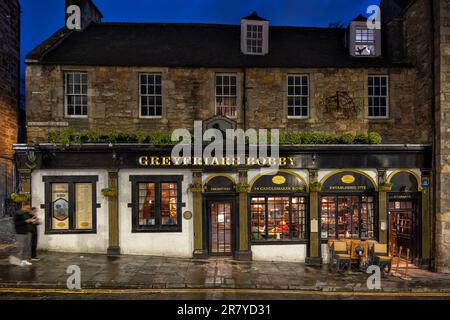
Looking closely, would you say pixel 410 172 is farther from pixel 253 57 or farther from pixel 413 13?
pixel 253 57

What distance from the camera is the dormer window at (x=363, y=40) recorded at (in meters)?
14.1

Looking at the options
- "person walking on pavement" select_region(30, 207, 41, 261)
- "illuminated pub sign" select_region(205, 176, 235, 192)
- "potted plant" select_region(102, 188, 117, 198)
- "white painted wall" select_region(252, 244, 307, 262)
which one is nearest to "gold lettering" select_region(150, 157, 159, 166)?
"potted plant" select_region(102, 188, 117, 198)

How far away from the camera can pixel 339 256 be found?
10.6 meters

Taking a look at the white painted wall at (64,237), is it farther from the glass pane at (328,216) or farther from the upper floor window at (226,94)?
the glass pane at (328,216)

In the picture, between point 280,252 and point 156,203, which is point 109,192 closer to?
point 156,203

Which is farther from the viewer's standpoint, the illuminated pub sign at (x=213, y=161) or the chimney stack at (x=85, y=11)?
the chimney stack at (x=85, y=11)

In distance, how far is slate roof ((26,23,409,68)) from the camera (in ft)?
43.2

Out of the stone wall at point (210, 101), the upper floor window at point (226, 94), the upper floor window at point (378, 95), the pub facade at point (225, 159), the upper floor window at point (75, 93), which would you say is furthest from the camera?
the upper floor window at point (378, 95)

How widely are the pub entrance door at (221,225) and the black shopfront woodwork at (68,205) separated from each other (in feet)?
14.0

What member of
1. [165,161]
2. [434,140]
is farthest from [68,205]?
[434,140]

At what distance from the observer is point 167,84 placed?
13141mm

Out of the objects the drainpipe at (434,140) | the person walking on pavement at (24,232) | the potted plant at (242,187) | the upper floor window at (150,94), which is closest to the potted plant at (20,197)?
the person walking on pavement at (24,232)

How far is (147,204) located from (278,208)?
4.97 meters

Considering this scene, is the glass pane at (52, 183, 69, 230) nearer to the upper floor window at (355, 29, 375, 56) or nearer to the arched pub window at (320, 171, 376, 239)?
the arched pub window at (320, 171, 376, 239)
